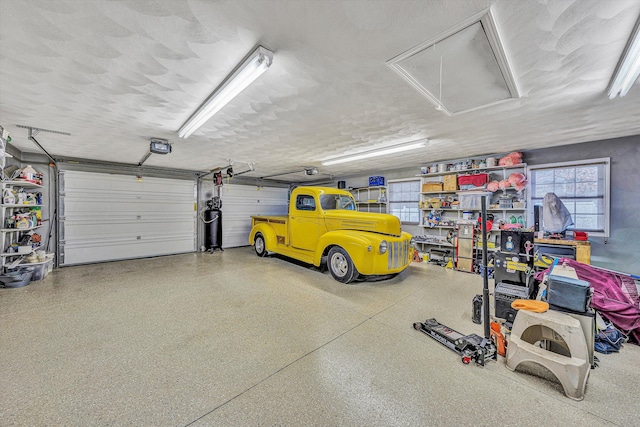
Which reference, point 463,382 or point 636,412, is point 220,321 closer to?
point 463,382

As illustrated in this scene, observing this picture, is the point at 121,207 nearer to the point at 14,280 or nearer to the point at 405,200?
the point at 14,280

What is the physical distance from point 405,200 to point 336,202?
2734 millimetres

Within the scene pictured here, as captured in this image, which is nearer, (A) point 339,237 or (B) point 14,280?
(B) point 14,280

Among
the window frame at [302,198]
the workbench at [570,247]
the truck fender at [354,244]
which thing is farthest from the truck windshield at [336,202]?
the workbench at [570,247]

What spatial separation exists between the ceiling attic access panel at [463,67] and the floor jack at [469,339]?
1.06 m

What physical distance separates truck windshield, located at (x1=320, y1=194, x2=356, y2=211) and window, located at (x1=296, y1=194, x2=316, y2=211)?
0.22 metres

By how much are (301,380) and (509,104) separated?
137 inches

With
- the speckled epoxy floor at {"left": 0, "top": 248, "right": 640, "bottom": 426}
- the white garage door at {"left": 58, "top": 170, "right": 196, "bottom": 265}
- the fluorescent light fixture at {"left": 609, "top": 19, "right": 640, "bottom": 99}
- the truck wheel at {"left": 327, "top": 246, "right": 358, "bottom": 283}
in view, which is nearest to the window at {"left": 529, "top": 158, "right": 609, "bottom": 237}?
the fluorescent light fixture at {"left": 609, "top": 19, "right": 640, "bottom": 99}

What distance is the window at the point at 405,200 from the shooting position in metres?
6.71

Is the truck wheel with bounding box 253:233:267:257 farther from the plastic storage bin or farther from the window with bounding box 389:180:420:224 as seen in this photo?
the plastic storage bin

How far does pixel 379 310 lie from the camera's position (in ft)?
10.0

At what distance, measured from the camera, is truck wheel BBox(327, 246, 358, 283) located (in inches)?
161

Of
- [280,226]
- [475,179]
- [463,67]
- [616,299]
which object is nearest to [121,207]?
[280,226]

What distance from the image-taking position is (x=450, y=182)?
→ 5641mm
